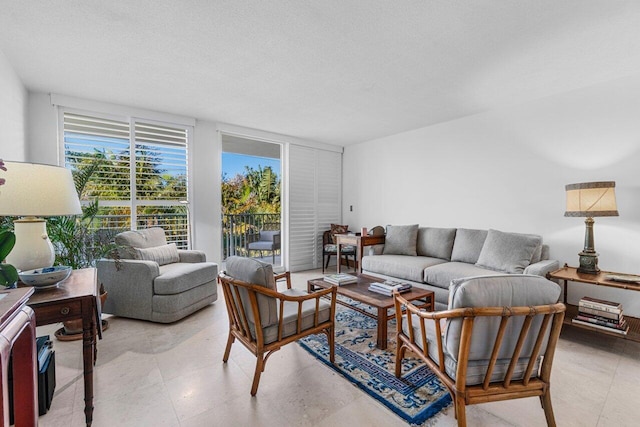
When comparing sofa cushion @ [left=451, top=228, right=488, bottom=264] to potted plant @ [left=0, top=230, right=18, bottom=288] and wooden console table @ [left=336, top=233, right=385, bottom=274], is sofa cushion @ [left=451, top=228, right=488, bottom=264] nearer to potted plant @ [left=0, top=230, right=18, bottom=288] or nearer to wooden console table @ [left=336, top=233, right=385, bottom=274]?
wooden console table @ [left=336, top=233, right=385, bottom=274]

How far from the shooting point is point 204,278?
327cm

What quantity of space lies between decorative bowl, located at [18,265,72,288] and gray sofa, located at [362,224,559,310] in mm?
3060

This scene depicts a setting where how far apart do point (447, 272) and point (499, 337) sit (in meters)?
1.99

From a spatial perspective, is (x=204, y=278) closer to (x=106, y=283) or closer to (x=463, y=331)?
(x=106, y=283)

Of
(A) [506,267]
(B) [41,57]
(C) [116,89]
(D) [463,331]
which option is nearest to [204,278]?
(C) [116,89]

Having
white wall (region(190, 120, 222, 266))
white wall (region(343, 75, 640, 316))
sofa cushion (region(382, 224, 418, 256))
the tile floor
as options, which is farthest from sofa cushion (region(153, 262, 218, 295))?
white wall (region(343, 75, 640, 316))

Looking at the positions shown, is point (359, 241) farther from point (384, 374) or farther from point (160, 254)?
point (160, 254)

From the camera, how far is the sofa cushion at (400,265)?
3.49m

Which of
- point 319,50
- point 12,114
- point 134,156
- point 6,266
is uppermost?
point 319,50

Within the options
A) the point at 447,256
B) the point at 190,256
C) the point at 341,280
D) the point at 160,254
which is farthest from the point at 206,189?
the point at 447,256

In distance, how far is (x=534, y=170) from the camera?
3441mm

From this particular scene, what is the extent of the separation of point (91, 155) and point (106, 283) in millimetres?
1609

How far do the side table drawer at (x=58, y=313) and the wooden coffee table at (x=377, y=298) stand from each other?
179 centimetres

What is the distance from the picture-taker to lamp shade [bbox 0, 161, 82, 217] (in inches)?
61.6
